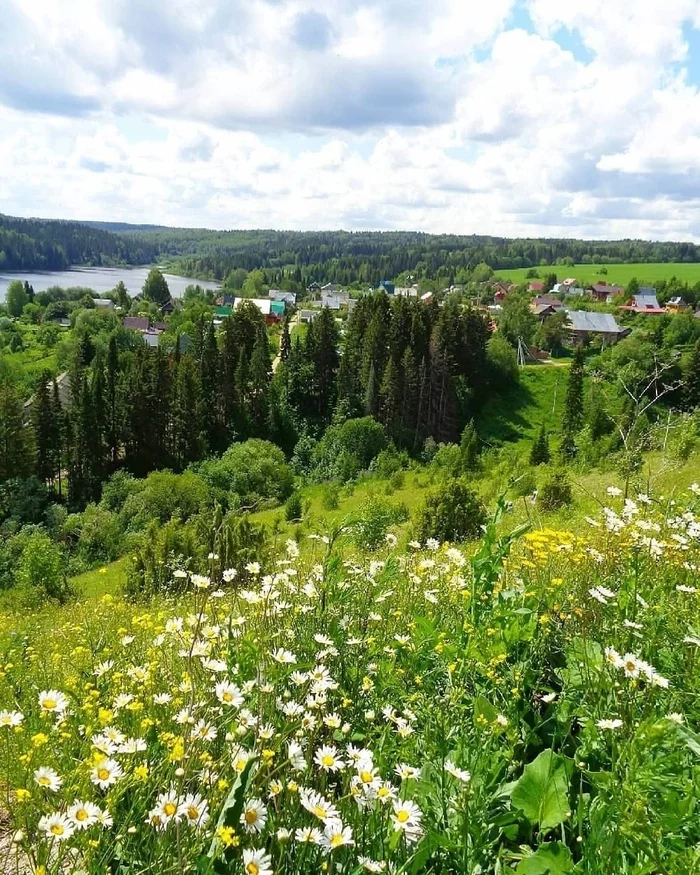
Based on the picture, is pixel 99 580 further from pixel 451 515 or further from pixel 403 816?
pixel 403 816

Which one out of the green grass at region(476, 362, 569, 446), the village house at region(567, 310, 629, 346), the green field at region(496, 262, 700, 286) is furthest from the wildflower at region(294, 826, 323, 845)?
the green field at region(496, 262, 700, 286)

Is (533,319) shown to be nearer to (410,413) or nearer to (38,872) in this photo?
(410,413)

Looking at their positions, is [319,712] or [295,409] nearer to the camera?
[319,712]

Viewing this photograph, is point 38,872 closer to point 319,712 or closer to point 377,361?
point 319,712

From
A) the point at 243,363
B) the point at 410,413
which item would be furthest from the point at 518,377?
the point at 243,363

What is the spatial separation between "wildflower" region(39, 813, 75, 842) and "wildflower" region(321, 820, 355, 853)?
2.26ft

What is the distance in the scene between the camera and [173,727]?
8.16 ft

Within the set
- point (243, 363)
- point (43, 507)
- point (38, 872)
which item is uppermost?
point (38, 872)

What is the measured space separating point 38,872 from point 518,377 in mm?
60514

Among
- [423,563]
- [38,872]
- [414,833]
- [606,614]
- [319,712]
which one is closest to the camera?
[38,872]

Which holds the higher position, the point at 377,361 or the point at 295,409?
the point at 377,361

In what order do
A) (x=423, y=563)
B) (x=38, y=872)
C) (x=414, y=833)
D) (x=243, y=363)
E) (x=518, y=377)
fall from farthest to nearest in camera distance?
1. (x=518, y=377)
2. (x=243, y=363)
3. (x=423, y=563)
4. (x=414, y=833)
5. (x=38, y=872)

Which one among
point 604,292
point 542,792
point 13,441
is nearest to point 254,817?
point 542,792

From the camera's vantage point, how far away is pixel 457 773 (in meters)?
2.10
